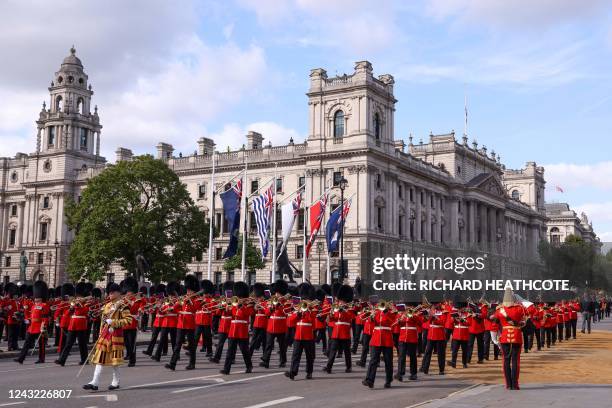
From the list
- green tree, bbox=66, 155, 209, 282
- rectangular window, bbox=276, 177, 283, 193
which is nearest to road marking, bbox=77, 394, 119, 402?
green tree, bbox=66, 155, 209, 282

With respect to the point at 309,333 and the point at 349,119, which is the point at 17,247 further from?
the point at 309,333

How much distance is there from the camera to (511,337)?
15211 millimetres

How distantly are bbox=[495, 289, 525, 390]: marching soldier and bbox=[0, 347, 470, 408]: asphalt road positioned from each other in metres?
1.28

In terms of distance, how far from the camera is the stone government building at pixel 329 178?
69500mm

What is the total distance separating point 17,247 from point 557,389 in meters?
93.6

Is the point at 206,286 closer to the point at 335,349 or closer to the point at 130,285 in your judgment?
the point at 130,285

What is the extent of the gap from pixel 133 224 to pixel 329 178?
23.4 metres

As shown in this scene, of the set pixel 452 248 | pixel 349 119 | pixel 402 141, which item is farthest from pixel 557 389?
pixel 402 141

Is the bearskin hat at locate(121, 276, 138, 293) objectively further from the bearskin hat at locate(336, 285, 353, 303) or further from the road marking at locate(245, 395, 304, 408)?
the road marking at locate(245, 395, 304, 408)

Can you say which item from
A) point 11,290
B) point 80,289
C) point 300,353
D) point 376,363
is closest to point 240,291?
point 300,353

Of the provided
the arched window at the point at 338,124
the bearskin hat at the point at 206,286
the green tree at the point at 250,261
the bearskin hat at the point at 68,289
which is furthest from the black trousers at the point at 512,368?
the arched window at the point at 338,124

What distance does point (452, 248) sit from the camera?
8350cm

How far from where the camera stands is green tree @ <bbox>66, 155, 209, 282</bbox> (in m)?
52.1

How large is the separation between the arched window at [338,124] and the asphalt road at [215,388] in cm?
5289
